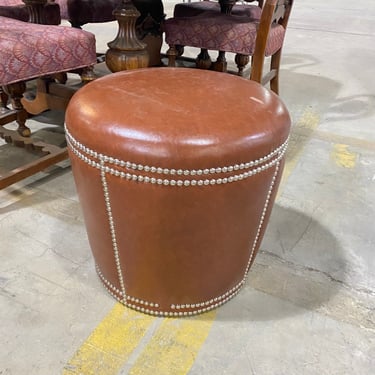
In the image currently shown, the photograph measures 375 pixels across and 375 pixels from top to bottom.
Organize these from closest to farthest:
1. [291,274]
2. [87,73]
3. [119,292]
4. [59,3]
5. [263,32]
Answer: [119,292]
[291,274]
[87,73]
[263,32]
[59,3]

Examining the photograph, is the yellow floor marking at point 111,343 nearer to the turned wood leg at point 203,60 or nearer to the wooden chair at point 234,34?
the wooden chair at point 234,34

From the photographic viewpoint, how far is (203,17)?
2051 mm

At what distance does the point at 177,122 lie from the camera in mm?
823

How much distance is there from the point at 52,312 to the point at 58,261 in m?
0.21

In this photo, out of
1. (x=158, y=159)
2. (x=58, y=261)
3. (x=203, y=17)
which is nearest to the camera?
(x=158, y=159)

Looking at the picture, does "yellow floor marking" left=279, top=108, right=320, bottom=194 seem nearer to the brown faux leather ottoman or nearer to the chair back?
the chair back

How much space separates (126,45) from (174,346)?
1150 mm

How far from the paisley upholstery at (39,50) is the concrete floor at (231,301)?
1.61 ft

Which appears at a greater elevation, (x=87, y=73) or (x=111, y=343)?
(x=87, y=73)

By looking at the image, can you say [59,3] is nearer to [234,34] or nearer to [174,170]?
[234,34]

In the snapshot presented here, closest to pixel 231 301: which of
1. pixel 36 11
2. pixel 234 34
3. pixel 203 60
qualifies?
pixel 234 34

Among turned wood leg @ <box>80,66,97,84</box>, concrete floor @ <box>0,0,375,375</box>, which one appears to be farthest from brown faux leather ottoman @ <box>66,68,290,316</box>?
turned wood leg @ <box>80,66,97,84</box>

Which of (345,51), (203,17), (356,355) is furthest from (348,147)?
(345,51)

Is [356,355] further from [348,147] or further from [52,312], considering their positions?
[348,147]
